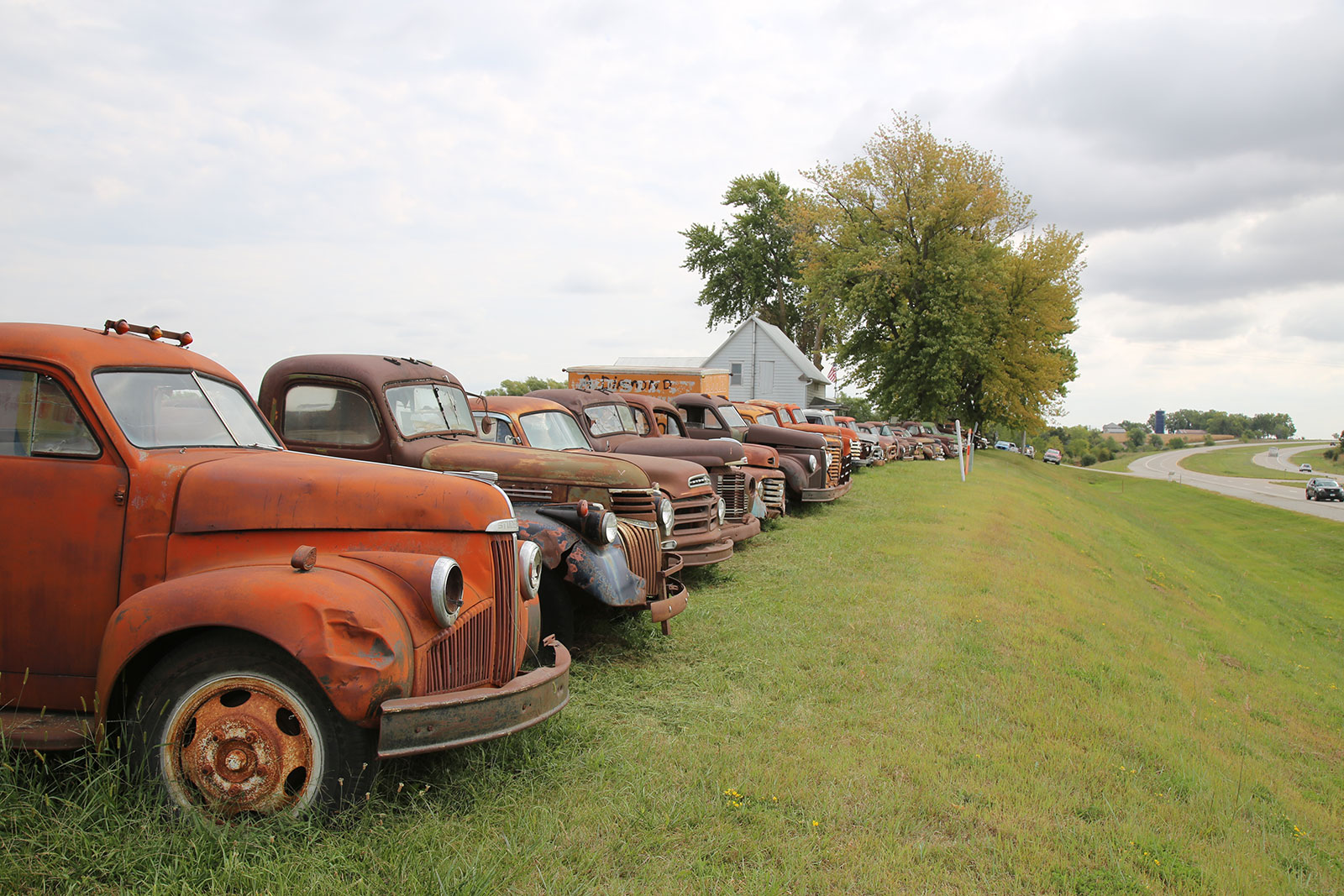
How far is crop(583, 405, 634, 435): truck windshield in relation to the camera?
1029 centimetres

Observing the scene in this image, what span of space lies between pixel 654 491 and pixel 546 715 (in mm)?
3453

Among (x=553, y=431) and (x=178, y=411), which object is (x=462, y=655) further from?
(x=553, y=431)

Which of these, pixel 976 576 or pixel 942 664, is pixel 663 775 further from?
pixel 976 576

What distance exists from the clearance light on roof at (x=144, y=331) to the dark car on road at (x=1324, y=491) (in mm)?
59860

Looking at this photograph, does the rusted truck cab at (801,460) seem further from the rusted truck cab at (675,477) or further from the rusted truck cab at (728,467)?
the rusted truck cab at (675,477)

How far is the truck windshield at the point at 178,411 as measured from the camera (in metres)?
3.66

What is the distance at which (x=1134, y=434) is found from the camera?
474ft

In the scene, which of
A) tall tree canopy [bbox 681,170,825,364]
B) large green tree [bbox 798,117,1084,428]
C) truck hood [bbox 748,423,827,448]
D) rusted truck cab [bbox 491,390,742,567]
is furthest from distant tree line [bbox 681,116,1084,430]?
rusted truck cab [bbox 491,390,742,567]

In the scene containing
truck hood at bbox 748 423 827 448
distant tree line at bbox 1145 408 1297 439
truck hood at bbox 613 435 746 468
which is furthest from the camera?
distant tree line at bbox 1145 408 1297 439

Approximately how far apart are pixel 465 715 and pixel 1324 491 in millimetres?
59587

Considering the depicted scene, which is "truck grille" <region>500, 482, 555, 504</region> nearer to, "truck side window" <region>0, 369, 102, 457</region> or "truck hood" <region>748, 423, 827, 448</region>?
"truck side window" <region>0, 369, 102, 457</region>

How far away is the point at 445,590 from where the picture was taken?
3521mm

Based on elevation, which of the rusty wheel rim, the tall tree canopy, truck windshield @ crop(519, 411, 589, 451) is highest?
the tall tree canopy

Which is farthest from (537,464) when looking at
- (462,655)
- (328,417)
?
(462,655)
